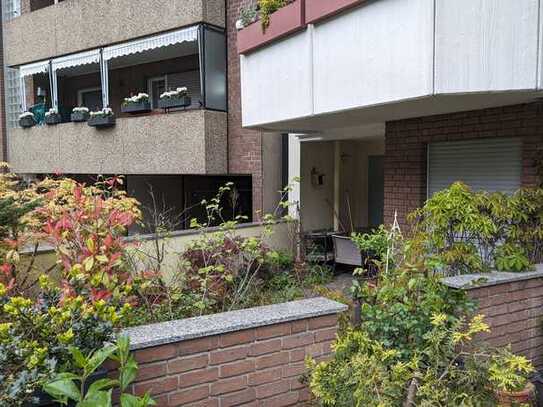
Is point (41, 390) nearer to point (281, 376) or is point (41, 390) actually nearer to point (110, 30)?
point (281, 376)

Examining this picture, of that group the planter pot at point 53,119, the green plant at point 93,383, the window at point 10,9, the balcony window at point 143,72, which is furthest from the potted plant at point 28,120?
the green plant at point 93,383

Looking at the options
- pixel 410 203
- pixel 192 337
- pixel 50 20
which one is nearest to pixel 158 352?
pixel 192 337

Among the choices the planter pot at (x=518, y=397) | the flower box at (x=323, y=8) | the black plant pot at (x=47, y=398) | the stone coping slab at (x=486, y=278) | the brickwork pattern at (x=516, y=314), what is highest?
the flower box at (x=323, y=8)

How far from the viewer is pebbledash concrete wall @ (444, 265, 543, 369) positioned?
4.04 metres

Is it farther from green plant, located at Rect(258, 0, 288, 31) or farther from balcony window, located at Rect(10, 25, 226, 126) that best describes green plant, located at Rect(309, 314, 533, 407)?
balcony window, located at Rect(10, 25, 226, 126)

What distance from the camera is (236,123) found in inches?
389

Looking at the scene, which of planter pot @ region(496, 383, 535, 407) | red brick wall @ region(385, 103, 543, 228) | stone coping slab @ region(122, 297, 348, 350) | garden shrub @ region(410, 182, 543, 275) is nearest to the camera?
stone coping slab @ region(122, 297, 348, 350)

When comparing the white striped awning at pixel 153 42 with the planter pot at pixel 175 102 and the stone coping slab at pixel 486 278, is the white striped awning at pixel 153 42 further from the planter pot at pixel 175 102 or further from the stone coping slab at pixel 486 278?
the stone coping slab at pixel 486 278

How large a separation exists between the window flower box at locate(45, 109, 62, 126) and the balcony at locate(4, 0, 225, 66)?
1.51 m

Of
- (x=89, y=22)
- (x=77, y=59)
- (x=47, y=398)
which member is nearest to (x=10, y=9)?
(x=77, y=59)

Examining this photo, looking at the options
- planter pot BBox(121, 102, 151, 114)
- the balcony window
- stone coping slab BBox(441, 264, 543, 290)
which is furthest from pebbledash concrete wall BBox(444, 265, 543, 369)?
planter pot BBox(121, 102, 151, 114)

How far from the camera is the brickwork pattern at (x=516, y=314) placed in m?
4.07

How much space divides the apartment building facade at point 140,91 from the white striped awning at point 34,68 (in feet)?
0.09

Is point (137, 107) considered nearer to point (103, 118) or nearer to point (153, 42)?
point (103, 118)
